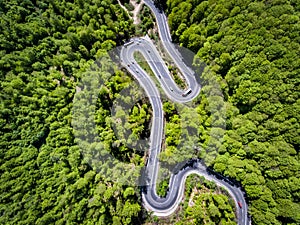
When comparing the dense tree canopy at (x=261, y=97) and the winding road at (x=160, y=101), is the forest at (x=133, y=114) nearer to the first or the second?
the dense tree canopy at (x=261, y=97)

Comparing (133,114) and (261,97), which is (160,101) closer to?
(133,114)

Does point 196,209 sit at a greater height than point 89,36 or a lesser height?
lesser

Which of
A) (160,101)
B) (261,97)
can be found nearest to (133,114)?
(160,101)

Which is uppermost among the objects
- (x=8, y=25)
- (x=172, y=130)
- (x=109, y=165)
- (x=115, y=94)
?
(x=8, y=25)

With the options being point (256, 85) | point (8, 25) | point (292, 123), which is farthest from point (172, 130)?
point (8, 25)

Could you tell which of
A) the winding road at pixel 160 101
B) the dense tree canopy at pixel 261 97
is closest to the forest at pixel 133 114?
the dense tree canopy at pixel 261 97

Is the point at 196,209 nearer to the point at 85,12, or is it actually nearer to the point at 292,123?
the point at 292,123
